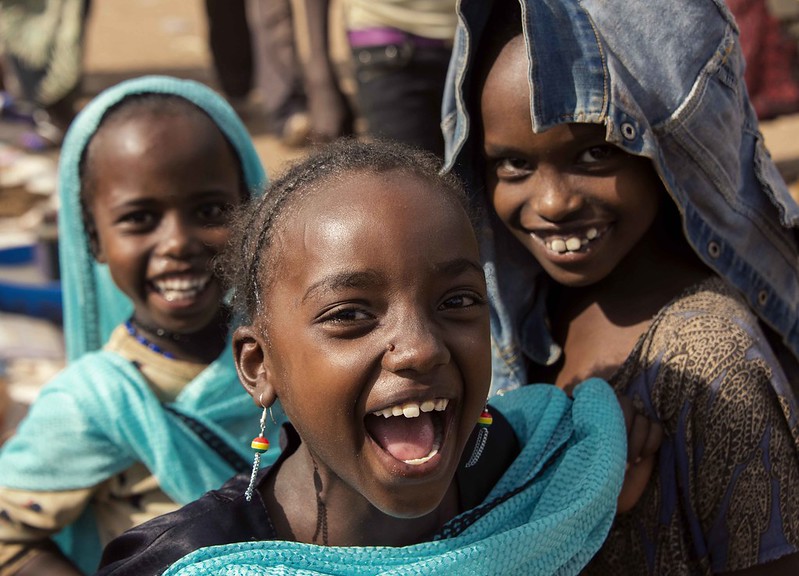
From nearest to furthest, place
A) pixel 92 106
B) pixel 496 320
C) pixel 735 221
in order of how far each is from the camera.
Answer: pixel 735 221 < pixel 496 320 < pixel 92 106

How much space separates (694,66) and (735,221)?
327 mm

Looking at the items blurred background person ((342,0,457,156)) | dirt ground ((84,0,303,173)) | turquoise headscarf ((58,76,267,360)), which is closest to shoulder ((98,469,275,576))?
turquoise headscarf ((58,76,267,360))

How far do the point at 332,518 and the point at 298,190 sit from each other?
542mm

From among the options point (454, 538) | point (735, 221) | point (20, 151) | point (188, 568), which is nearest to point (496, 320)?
point (735, 221)

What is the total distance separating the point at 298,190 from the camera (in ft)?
5.74

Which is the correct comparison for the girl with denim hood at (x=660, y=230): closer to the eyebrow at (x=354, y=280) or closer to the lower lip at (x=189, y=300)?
the eyebrow at (x=354, y=280)

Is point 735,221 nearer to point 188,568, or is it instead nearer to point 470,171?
point 470,171

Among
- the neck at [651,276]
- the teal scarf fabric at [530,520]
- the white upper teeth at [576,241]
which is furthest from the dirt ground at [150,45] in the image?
the teal scarf fabric at [530,520]

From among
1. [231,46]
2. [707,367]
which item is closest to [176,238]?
[707,367]

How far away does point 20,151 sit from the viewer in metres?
7.02

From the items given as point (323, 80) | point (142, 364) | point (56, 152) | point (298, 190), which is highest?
point (298, 190)

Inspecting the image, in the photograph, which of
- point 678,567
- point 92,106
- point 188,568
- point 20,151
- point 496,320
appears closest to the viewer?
point 188,568

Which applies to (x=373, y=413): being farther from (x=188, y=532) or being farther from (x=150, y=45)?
(x=150, y=45)

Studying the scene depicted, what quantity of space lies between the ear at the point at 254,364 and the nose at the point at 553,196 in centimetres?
66
